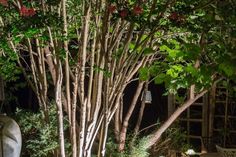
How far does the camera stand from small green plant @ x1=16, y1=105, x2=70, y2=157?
5621 mm

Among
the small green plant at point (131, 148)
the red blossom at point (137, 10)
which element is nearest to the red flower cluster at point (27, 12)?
the red blossom at point (137, 10)

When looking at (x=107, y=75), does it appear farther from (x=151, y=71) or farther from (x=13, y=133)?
(x=13, y=133)

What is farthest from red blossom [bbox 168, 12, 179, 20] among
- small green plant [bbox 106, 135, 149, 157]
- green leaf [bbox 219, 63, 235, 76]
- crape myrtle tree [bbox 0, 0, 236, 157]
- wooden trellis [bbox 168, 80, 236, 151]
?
wooden trellis [bbox 168, 80, 236, 151]

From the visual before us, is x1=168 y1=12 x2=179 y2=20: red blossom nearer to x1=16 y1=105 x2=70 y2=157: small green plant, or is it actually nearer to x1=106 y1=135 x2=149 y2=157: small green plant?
x1=16 y1=105 x2=70 y2=157: small green plant

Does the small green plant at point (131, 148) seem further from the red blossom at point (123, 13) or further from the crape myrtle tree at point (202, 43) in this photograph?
the red blossom at point (123, 13)

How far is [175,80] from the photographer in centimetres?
372

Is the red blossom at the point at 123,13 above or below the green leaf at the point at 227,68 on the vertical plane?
above

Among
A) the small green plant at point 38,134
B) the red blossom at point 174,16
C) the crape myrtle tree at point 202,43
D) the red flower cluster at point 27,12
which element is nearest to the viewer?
the crape myrtle tree at point 202,43

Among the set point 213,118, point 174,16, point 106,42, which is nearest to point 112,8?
point 106,42

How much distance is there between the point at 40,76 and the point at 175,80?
154 cm

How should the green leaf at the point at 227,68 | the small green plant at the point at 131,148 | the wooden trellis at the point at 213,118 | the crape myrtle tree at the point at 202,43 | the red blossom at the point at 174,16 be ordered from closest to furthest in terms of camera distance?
the green leaf at the point at 227,68 < the crape myrtle tree at the point at 202,43 < the red blossom at the point at 174,16 < the small green plant at the point at 131,148 < the wooden trellis at the point at 213,118

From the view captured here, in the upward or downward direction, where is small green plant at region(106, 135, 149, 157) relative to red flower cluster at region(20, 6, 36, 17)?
downward

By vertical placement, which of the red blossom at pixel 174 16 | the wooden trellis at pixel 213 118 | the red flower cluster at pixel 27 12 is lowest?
the wooden trellis at pixel 213 118

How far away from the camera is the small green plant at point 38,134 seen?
5.62 meters
